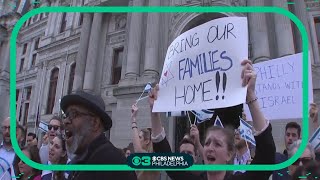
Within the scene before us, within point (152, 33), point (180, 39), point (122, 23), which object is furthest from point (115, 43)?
point (180, 39)

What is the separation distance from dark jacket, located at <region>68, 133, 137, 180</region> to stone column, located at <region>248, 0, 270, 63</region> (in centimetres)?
1179

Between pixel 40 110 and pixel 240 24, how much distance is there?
23630mm

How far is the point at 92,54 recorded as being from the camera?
1891 cm

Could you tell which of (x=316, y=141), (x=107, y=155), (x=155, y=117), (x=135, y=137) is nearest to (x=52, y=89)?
(x=135, y=137)

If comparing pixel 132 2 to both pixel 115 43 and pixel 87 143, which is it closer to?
pixel 115 43

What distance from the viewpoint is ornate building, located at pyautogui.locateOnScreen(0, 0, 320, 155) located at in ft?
43.5

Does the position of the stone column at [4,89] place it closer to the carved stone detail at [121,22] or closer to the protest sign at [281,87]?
the carved stone detail at [121,22]

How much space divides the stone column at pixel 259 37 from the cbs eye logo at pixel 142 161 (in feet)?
40.0

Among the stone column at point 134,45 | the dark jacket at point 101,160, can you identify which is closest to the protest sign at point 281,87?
the dark jacket at point 101,160

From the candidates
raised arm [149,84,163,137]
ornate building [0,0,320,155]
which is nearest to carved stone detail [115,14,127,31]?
ornate building [0,0,320,155]

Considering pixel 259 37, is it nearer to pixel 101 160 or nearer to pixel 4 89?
pixel 101 160

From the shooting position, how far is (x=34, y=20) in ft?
100

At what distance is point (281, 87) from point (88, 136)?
2163mm

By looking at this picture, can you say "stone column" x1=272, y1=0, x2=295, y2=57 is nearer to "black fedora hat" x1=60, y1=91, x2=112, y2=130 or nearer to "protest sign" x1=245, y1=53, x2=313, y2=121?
"protest sign" x1=245, y1=53, x2=313, y2=121
